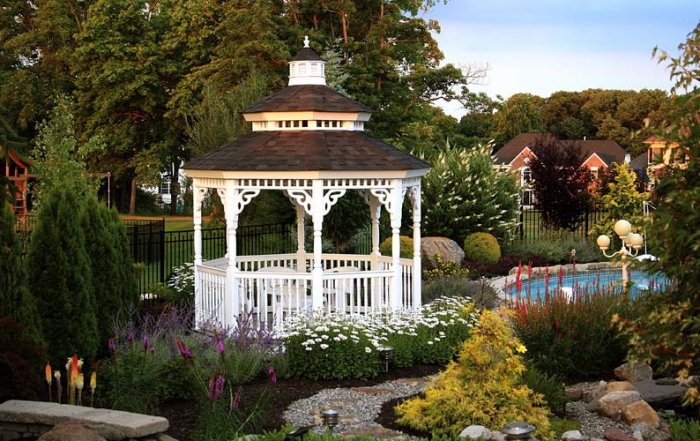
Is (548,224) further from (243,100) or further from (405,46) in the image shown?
(405,46)

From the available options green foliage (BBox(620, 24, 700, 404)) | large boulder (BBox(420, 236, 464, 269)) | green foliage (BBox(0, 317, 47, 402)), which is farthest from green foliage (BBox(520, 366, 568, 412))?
large boulder (BBox(420, 236, 464, 269))

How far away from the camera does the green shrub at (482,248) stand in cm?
2162

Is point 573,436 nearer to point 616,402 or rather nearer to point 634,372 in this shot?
point 616,402

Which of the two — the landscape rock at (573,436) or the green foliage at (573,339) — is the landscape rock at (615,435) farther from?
the green foliage at (573,339)

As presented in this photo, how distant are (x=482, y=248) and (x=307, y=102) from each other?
8.87 metres

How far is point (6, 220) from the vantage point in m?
10.5

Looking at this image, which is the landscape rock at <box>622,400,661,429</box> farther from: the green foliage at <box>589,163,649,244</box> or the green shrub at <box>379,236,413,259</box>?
the green foliage at <box>589,163,649,244</box>

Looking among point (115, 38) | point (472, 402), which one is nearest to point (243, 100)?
point (472, 402)

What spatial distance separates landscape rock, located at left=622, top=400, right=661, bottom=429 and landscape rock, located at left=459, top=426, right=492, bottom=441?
147cm

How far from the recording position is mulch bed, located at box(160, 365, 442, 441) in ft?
29.7

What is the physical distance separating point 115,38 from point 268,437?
36602 mm

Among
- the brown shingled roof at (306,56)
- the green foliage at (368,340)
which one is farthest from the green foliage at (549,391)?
the brown shingled roof at (306,56)

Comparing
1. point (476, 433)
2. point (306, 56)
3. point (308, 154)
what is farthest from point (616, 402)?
point (306, 56)

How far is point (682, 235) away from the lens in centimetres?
611
